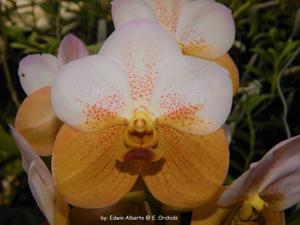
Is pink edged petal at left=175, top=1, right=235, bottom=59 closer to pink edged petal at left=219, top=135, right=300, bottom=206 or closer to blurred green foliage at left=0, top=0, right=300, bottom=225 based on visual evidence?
pink edged petal at left=219, top=135, right=300, bottom=206

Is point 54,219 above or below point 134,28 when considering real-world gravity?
below

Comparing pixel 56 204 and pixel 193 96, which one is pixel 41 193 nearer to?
pixel 56 204

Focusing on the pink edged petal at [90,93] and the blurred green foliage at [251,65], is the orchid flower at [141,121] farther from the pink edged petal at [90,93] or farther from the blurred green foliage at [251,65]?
the blurred green foliage at [251,65]

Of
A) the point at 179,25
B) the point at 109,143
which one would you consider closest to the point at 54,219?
the point at 109,143

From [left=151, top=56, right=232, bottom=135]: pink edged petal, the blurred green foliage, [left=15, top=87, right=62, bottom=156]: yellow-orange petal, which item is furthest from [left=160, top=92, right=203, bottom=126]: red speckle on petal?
the blurred green foliage

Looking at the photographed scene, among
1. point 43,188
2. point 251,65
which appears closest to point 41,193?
point 43,188

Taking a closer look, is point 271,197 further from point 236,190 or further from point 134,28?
point 134,28

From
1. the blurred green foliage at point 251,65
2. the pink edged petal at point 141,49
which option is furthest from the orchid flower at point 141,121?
the blurred green foliage at point 251,65
